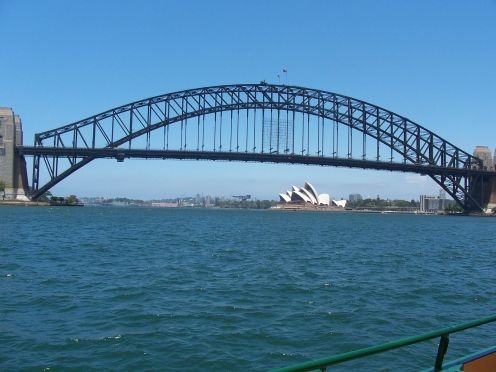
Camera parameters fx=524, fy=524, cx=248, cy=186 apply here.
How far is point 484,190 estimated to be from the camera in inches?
4011

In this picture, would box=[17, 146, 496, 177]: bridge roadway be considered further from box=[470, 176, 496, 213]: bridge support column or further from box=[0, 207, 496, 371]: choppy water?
box=[0, 207, 496, 371]: choppy water

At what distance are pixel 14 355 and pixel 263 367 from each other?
11.7ft

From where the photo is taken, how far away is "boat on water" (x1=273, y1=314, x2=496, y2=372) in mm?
3088

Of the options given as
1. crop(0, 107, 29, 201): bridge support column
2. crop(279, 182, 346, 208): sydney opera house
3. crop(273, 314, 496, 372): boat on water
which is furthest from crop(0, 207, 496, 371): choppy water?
crop(279, 182, 346, 208): sydney opera house

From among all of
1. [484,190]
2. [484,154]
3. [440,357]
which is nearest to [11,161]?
[484,190]

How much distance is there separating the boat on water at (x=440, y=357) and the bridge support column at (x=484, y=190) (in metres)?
104

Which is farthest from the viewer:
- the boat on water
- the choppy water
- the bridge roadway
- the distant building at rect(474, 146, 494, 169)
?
the distant building at rect(474, 146, 494, 169)

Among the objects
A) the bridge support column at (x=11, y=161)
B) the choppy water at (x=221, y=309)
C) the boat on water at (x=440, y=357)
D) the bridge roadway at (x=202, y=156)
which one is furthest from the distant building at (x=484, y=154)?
the boat on water at (x=440, y=357)

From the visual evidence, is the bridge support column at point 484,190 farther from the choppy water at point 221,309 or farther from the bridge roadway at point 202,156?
the choppy water at point 221,309

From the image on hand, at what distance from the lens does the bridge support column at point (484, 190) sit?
99625mm

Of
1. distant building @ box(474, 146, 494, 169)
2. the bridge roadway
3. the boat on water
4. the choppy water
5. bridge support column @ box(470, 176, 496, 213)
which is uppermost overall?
distant building @ box(474, 146, 494, 169)

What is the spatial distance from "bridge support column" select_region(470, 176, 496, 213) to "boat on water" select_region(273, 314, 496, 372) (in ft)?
340

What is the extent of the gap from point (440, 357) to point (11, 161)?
92.0 metres

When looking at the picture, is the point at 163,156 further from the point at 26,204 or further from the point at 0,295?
the point at 0,295
